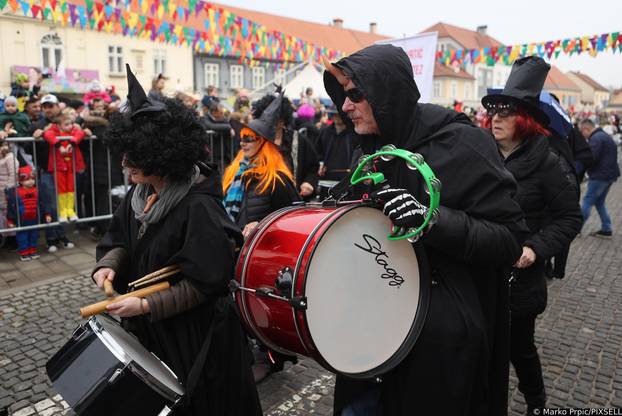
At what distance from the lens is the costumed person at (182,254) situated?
2.11 metres

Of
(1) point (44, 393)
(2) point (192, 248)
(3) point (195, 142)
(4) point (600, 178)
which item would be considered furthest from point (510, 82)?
(4) point (600, 178)

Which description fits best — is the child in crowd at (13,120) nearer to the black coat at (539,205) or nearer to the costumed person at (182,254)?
the costumed person at (182,254)

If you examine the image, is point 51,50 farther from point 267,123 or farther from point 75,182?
point 267,123

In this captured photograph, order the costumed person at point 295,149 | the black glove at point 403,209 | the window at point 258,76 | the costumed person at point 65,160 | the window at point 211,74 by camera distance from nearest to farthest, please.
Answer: the black glove at point 403,209
the costumed person at point 295,149
the costumed person at point 65,160
the window at point 211,74
the window at point 258,76

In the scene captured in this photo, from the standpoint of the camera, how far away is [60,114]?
255 inches

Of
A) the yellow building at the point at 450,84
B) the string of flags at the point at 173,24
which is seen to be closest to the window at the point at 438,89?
the yellow building at the point at 450,84

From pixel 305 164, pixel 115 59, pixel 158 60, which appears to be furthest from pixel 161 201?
pixel 158 60

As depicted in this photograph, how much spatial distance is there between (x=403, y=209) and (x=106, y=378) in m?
1.22

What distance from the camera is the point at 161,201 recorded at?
2.18 m

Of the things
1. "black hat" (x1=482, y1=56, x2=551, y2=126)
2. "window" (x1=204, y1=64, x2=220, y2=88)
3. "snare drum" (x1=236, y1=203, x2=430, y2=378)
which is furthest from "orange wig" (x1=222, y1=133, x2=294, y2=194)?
"window" (x1=204, y1=64, x2=220, y2=88)

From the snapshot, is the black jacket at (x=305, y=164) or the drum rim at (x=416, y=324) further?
the black jacket at (x=305, y=164)

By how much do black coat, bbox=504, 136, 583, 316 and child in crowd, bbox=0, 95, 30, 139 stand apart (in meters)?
6.11

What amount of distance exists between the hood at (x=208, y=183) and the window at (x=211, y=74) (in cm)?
3475

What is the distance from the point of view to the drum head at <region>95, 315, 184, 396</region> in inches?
75.0
